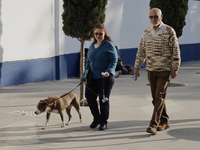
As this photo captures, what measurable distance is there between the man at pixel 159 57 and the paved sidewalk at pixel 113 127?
0.44 m

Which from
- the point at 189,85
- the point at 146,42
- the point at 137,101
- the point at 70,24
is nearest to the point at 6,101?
the point at 70,24

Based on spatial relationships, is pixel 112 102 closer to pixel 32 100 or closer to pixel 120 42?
pixel 32 100

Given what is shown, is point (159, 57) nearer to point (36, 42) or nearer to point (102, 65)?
point (102, 65)

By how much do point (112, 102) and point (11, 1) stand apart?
16.7ft

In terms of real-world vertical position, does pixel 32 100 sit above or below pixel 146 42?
below

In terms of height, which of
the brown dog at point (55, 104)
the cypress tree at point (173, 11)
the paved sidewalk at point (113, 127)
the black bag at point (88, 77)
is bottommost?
the paved sidewalk at point (113, 127)

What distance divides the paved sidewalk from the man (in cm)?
44

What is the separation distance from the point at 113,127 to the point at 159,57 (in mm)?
1463

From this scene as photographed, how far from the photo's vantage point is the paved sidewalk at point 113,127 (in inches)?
227

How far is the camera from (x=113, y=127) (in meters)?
6.86

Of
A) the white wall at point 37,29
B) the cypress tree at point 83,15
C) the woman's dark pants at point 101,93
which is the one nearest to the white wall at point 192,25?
the white wall at point 37,29

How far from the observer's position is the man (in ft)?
20.5

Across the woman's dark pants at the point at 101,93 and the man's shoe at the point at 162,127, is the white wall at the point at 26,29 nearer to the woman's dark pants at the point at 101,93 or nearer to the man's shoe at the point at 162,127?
the woman's dark pants at the point at 101,93

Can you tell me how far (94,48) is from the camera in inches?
262
